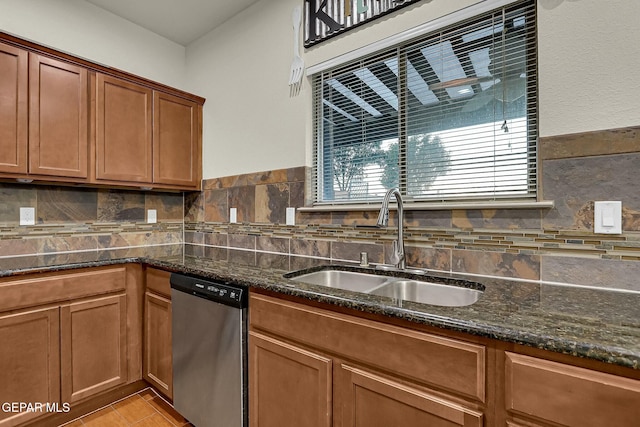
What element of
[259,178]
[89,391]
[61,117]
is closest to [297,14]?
[259,178]

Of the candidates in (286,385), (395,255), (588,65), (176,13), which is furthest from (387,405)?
(176,13)

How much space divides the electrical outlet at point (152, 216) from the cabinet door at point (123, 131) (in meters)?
0.42

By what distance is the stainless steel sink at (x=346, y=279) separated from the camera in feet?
5.30

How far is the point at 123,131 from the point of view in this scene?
2.31 meters

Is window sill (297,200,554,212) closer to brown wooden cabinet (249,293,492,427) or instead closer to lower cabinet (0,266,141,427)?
brown wooden cabinet (249,293,492,427)

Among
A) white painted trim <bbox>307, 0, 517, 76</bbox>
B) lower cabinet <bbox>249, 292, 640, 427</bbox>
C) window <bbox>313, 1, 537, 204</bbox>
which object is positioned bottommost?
lower cabinet <bbox>249, 292, 640, 427</bbox>

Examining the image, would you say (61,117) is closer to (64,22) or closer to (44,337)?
(64,22)

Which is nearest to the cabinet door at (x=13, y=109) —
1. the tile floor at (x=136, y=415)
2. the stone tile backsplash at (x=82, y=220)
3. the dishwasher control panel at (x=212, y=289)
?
the stone tile backsplash at (x=82, y=220)

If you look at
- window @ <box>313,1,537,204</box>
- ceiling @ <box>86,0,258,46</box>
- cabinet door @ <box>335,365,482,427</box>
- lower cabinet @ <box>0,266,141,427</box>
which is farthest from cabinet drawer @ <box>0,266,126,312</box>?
ceiling @ <box>86,0,258,46</box>

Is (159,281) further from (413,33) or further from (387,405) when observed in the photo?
(413,33)

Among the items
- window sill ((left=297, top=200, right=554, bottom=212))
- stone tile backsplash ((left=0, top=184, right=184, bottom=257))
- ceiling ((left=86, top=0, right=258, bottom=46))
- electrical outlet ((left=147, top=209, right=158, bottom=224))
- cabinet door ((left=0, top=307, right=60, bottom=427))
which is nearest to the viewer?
window sill ((left=297, top=200, right=554, bottom=212))

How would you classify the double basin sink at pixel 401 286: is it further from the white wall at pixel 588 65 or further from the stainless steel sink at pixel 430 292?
the white wall at pixel 588 65

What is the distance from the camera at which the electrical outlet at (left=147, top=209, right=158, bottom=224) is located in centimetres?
276

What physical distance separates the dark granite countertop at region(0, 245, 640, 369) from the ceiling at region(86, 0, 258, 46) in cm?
207
